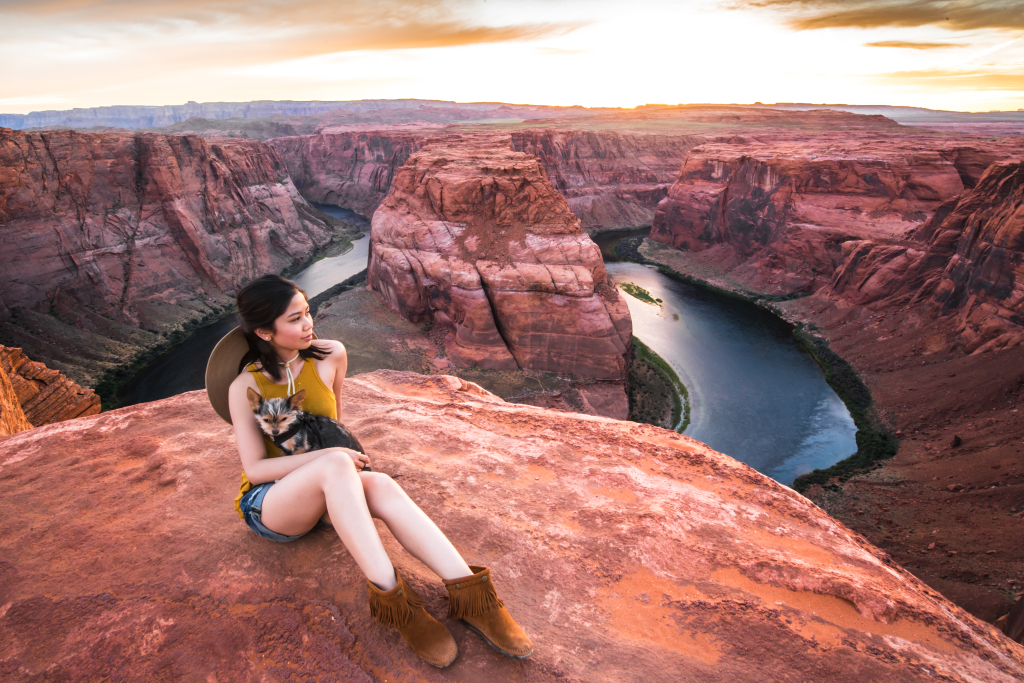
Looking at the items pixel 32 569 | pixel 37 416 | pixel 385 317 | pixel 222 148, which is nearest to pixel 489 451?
pixel 32 569

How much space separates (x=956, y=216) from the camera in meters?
33.6

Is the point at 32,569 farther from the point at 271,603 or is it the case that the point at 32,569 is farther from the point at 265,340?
the point at 265,340

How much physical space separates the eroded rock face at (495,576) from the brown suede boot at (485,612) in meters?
0.13

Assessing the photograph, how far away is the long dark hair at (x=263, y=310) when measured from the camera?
12.3 ft

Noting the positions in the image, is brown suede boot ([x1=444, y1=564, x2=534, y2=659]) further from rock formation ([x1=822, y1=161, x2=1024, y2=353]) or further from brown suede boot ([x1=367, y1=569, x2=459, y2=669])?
rock formation ([x1=822, y1=161, x2=1024, y2=353])

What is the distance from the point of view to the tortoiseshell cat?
3.88 meters

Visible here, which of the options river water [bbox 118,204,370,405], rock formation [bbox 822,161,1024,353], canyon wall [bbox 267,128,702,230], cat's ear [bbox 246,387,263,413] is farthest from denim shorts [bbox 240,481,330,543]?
canyon wall [bbox 267,128,702,230]

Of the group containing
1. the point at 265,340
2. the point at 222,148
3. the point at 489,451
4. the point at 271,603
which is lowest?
the point at 489,451

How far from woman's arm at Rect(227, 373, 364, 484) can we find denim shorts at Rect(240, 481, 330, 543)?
0.26 ft

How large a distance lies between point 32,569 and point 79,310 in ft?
139

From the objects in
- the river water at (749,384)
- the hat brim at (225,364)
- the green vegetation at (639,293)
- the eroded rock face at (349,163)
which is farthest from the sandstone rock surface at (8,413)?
the eroded rock face at (349,163)

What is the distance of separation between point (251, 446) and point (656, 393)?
91.4 feet

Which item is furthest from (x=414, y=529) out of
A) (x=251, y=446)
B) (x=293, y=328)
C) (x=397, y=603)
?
(x=293, y=328)

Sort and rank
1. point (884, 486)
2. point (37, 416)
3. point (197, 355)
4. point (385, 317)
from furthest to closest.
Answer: point (197, 355)
point (385, 317)
point (884, 486)
point (37, 416)
